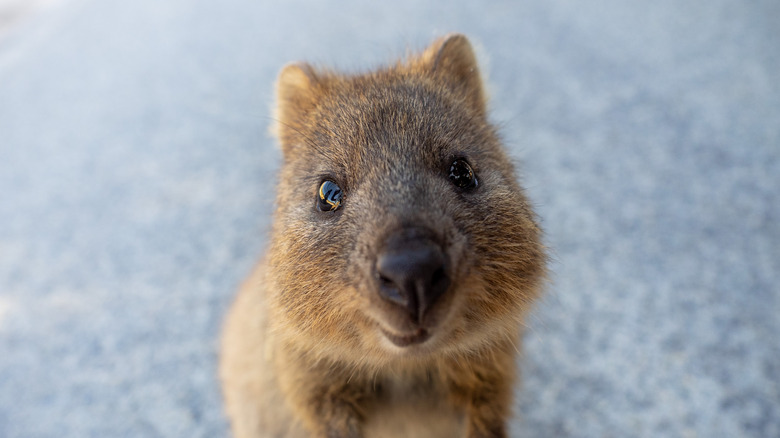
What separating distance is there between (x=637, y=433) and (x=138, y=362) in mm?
3262

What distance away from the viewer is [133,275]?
4512 mm

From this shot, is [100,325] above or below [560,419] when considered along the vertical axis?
above

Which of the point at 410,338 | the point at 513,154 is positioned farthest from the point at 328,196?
the point at 513,154

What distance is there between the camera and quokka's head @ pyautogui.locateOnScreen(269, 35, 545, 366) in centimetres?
184

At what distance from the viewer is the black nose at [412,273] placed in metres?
1.72

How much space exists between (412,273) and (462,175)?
77 cm

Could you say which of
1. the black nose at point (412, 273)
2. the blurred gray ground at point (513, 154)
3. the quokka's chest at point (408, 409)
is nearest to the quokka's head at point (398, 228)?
the black nose at point (412, 273)

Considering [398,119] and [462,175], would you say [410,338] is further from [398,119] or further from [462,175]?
[398,119]

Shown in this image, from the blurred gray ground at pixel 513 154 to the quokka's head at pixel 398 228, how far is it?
931mm

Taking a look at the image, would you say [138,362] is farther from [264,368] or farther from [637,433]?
[637,433]

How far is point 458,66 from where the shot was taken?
2982mm

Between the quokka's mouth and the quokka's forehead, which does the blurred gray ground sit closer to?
the quokka's forehead

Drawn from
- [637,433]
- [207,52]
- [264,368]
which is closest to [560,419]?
[637,433]

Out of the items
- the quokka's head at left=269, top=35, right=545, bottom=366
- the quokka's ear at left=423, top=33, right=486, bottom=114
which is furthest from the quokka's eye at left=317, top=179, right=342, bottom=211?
the quokka's ear at left=423, top=33, right=486, bottom=114
